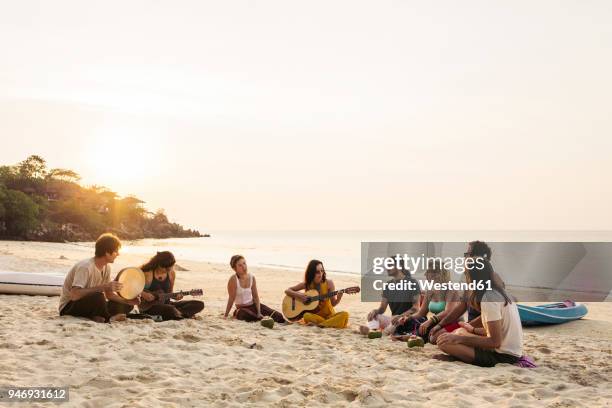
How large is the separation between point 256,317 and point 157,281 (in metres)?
1.61

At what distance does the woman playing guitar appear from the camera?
7.73m

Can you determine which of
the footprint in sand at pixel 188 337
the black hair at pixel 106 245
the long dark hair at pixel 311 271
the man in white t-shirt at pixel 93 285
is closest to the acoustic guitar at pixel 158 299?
the man in white t-shirt at pixel 93 285

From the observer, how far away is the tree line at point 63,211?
47938mm

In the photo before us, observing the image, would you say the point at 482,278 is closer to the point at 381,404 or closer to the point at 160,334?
the point at 381,404

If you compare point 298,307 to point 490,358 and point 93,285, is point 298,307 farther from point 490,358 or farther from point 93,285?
point 490,358

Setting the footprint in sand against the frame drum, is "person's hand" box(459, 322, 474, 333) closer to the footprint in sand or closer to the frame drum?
the footprint in sand

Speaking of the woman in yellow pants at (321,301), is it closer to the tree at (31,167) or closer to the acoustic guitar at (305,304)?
the acoustic guitar at (305,304)

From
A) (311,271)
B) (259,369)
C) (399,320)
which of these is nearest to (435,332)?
(399,320)

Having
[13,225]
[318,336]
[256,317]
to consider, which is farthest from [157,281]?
[13,225]

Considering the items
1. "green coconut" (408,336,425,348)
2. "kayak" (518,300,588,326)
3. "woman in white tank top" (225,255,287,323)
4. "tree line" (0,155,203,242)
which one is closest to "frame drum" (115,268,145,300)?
"woman in white tank top" (225,255,287,323)

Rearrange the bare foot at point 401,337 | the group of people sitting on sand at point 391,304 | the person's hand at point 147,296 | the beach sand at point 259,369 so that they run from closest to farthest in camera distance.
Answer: the beach sand at point 259,369
the group of people sitting on sand at point 391,304
the bare foot at point 401,337
the person's hand at point 147,296

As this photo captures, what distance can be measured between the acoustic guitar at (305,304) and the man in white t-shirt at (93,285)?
2598mm

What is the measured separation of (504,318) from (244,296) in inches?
167

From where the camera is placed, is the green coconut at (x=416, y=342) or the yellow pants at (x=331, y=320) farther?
the yellow pants at (x=331, y=320)
